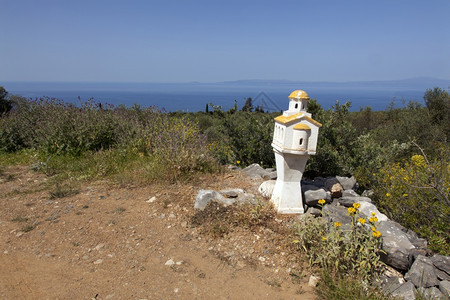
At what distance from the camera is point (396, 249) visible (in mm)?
3115

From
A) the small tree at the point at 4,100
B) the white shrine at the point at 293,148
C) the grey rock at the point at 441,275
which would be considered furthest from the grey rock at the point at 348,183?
the small tree at the point at 4,100

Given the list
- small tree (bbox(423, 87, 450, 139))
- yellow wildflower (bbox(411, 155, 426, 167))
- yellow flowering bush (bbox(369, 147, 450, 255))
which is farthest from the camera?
small tree (bbox(423, 87, 450, 139))

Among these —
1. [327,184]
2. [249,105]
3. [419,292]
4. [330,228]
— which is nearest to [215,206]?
[330,228]

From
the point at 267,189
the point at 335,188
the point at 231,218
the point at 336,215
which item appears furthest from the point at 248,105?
the point at 336,215

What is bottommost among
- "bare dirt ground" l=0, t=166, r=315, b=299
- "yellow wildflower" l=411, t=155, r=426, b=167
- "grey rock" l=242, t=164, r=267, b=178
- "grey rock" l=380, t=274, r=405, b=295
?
"bare dirt ground" l=0, t=166, r=315, b=299

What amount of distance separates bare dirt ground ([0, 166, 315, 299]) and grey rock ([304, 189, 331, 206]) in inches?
38.3

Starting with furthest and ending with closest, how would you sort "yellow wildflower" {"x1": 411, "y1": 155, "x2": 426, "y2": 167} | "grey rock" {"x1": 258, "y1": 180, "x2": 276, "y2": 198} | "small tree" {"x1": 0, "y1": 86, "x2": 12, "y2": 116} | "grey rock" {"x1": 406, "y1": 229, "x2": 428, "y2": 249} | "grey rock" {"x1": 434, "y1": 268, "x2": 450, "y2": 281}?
"small tree" {"x1": 0, "y1": 86, "x2": 12, "y2": 116}
"yellow wildflower" {"x1": 411, "y1": 155, "x2": 426, "y2": 167}
"grey rock" {"x1": 258, "y1": 180, "x2": 276, "y2": 198}
"grey rock" {"x1": 406, "y1": 229, "x2": 428, "y2": 249}
"grey rock" {"x1": 434, "y1": 268, "x2": 450, "y2": 281}

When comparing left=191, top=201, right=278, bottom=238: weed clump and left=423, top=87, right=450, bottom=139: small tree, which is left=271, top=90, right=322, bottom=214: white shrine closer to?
left=191, top=201, right=278, bottom=238: weed clump

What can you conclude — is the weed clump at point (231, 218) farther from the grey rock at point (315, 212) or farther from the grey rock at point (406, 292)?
the grey rock at point (406, 292)

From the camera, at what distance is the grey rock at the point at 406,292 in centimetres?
266

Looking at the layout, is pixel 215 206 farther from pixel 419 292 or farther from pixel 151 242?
pixel 419 292

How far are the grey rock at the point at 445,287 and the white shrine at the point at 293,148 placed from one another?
70.5 inches

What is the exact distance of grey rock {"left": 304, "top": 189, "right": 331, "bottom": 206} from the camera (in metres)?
4.27

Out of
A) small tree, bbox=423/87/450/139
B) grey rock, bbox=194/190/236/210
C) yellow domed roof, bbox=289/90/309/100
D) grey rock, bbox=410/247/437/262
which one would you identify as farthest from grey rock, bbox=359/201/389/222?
small tree, bbox=423/87/450/139
